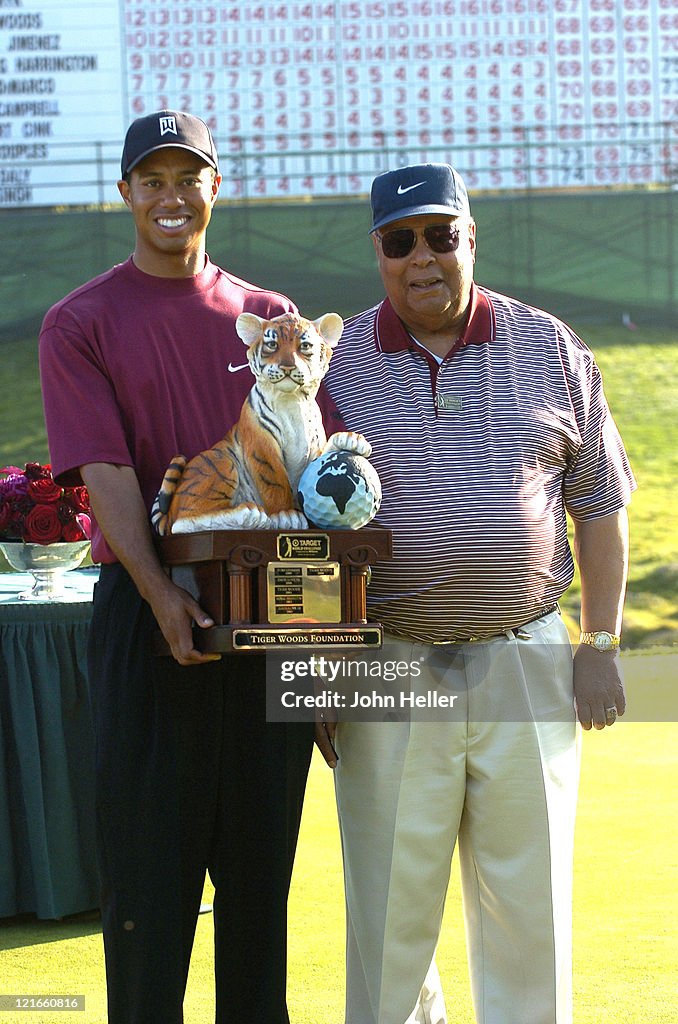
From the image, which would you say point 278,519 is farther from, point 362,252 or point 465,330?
point 362,252

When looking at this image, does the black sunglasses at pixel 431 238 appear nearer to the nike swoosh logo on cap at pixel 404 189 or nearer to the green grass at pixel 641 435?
the nike swoosh logo on cap at pixel 404 189

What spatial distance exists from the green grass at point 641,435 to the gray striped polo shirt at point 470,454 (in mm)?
5989

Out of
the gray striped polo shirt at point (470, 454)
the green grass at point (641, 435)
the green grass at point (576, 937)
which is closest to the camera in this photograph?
the gray striped polo shirt at point (470, 454)

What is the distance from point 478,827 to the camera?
2.26 metres

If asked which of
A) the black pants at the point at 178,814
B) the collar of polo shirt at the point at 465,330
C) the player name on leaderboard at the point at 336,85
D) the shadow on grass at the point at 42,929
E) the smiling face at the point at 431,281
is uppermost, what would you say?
the player name on leaderboard at the point at 336,85

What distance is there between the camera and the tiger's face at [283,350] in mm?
2014

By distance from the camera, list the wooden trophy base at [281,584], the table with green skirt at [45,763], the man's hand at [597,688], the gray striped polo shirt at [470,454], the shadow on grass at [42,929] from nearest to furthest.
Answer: the wooden trophy base at [281,584] → the gray striped polo shirt at [470,454] → the man's hand at [597,688] → the shadow on grass at [42,929] → the table with green skirt at [45,763]

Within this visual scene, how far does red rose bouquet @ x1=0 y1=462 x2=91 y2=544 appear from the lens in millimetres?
3824

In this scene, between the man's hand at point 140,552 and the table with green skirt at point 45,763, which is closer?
the man's hand at point 140,552

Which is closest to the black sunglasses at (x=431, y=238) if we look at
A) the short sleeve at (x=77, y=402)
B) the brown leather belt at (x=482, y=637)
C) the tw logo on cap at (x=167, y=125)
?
the tw logo on cap at (x=167, y=125)

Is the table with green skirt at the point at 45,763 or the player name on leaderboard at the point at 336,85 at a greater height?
the player name on leaderboard at the point at 336,85

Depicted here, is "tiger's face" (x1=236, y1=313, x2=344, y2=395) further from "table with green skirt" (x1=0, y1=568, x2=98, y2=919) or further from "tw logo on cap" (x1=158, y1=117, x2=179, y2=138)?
"table with green skirt" (x1=0, y1=568, x2=98, y2=919)

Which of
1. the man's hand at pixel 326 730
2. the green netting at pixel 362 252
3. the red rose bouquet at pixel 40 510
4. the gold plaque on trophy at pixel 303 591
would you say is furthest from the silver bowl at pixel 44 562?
the green netting at pixel 362 252

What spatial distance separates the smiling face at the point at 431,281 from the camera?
2.23 m
